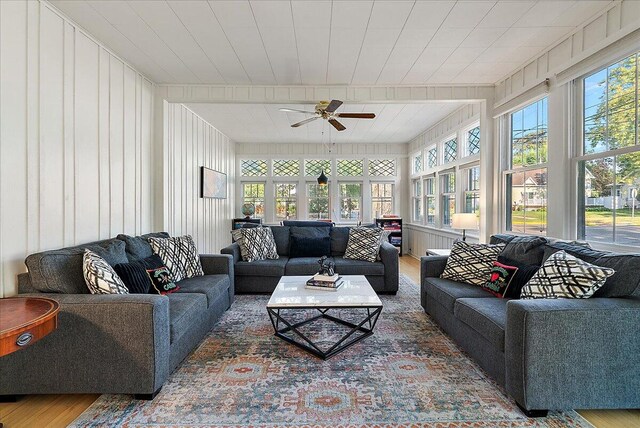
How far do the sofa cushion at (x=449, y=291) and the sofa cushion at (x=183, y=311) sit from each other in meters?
2.13

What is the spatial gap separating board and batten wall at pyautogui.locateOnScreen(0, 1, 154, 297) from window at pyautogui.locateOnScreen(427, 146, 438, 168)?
17.0 feet

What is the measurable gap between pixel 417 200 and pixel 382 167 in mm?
1250

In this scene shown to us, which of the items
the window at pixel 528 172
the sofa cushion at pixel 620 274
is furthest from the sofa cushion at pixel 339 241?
the sofa cushion at pixel 620 274

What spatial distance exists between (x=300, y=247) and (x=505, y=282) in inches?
107

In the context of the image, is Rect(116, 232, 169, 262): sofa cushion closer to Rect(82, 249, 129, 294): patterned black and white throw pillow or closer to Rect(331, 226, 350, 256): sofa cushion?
Rect(82, 249, 129, 294): patterned black and white throw pillow

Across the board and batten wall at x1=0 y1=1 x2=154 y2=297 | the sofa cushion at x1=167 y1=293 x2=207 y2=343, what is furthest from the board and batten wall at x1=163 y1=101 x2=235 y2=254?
the sofa cushion at x1=167 y1=293 x2=207 y2=343

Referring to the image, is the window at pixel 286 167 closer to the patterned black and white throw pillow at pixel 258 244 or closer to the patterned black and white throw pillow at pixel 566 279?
the patterned black and white throw pillow at pixel 258 244

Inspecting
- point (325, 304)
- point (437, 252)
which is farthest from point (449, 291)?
point (437, 252)

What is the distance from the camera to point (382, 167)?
7.90 meters

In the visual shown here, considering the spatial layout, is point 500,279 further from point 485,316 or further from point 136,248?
point 136,248

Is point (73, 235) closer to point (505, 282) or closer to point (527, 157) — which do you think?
point (505, 282)

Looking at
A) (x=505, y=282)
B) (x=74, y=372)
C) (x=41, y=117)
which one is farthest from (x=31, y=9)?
(x=505, y=282)

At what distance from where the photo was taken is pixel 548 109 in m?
3.16

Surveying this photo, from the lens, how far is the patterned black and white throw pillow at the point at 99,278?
207 cm
